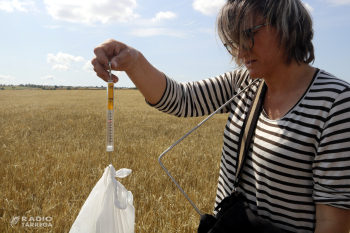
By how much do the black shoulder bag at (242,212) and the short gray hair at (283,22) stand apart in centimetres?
23

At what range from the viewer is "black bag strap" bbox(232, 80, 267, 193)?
1237 millimetres

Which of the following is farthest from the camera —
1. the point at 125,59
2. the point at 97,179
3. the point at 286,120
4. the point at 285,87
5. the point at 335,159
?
the point at 97,179

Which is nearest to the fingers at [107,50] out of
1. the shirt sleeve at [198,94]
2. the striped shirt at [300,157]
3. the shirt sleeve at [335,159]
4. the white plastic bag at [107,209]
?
the shirt sleeve at [198,94]

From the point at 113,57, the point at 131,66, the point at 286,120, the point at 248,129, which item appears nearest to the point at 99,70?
the point at 113,57

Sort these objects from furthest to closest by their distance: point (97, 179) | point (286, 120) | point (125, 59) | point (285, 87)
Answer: point (97, 179)
point (125, 59)
point (285, 87)
point (286, 120)

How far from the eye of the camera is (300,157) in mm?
1064

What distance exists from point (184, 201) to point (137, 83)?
1707 mm

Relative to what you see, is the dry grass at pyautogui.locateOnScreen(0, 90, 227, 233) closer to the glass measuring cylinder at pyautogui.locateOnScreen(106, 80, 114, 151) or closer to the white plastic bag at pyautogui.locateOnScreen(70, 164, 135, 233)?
the white plastic bag at pyautogui.locateOnScreen(70, 164, 135, 233)

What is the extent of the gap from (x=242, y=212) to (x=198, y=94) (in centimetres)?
75

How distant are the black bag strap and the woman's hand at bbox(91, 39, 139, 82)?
673 mm

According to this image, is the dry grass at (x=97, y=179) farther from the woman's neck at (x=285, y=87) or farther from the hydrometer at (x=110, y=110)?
the woman's neck at (x=285, y=87)

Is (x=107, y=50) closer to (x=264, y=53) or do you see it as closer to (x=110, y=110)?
(x=110, y=110)

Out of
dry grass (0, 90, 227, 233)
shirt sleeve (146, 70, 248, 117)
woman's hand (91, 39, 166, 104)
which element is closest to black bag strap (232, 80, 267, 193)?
shirt sleeve (146, 70, 248, 117)

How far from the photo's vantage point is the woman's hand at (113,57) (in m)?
1.27
